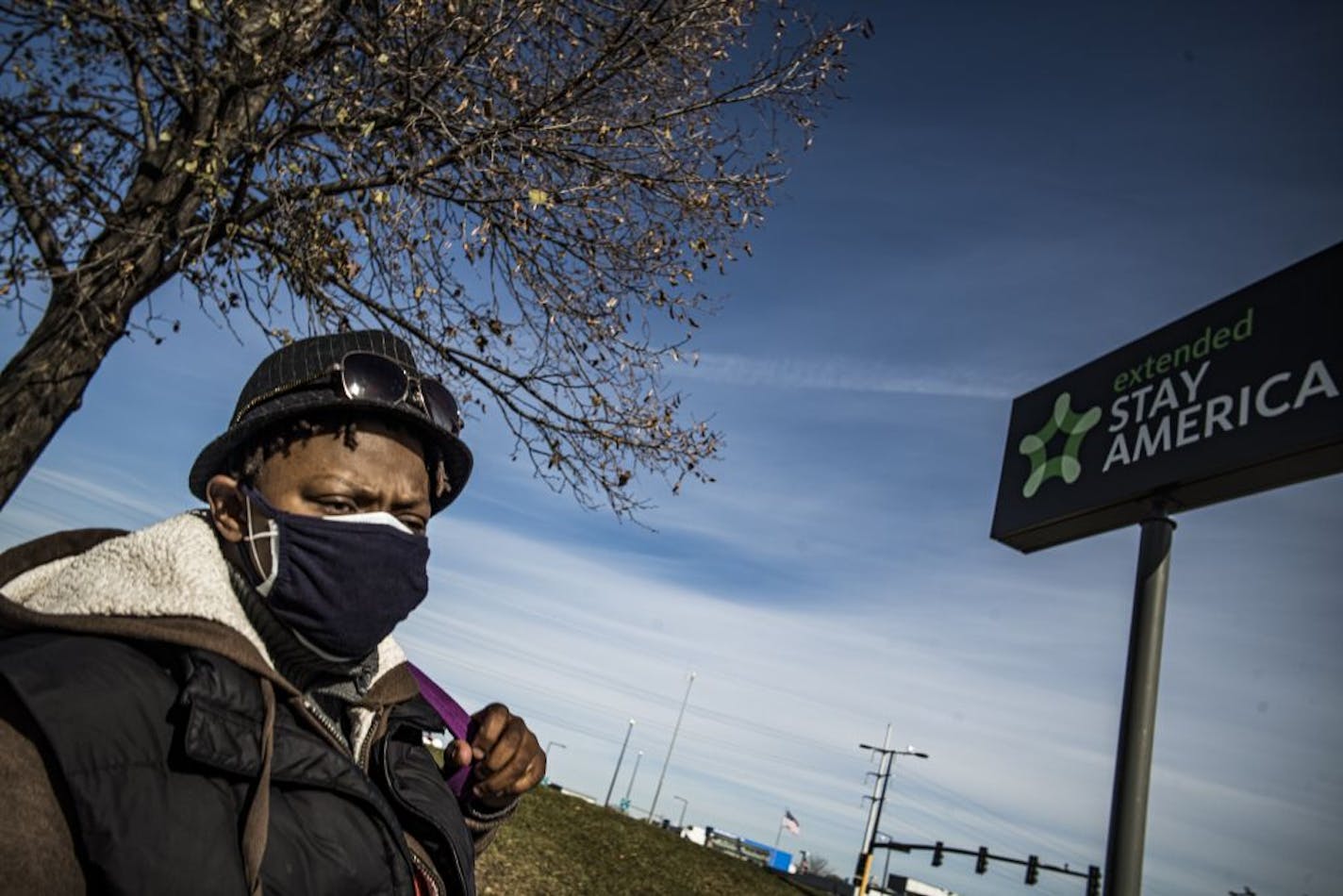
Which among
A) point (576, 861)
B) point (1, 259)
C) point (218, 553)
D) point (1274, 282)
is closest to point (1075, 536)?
point (1274, 282)

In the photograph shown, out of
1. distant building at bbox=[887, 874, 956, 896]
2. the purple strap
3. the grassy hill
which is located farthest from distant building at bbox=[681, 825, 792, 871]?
the purple strap

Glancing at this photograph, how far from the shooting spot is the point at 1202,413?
505cm

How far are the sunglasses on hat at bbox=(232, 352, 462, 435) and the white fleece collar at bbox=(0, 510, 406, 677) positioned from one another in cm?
46

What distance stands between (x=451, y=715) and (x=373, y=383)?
3.85 ft

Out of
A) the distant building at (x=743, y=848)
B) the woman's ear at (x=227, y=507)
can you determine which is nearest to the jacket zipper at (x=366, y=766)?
the woman's ear at (x=227, y=507)

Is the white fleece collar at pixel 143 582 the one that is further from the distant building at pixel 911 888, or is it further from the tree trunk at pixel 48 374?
the distant building at pixel 911 888

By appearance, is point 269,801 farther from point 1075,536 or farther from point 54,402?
point 1075,536

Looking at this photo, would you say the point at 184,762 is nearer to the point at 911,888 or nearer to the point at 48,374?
the point at 48,374

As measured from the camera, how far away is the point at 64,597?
1.51 m

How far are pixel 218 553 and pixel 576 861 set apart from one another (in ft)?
46.2

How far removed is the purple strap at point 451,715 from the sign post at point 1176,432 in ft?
11.6

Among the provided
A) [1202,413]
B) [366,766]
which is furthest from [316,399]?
[1202,413]

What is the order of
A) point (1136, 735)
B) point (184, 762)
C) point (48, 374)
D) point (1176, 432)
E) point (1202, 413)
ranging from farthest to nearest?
point (48, 374) < point (1176, 432) < point (1202, 413) < point (1136, 735) < point (184, 762)

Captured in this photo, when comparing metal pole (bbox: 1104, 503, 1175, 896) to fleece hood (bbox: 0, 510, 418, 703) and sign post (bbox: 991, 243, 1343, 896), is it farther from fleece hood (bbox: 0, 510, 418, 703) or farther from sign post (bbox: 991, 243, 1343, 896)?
fleece hood (bbox: 0, 510, 418, 703)
